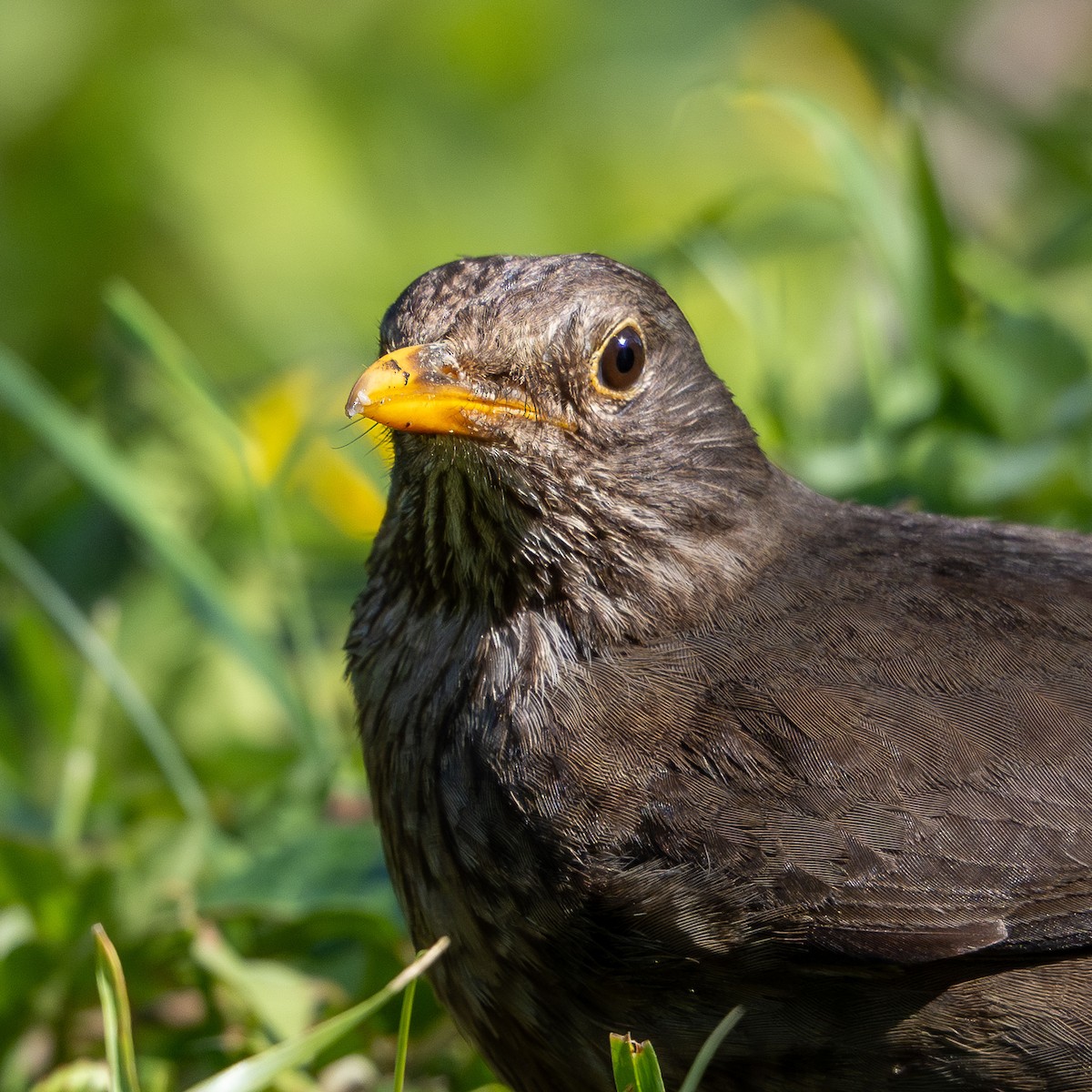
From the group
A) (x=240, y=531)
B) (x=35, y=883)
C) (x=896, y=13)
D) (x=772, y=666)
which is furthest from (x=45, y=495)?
(x=896, y=13)

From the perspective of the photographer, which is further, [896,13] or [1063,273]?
[896,13]

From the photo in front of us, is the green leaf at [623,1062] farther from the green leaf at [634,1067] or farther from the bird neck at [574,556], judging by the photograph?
the bird neck at [574,556]

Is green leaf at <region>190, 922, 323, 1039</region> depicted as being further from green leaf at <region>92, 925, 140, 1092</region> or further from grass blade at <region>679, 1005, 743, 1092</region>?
grass blade at <region>679, 1005, 743, 1092</region>

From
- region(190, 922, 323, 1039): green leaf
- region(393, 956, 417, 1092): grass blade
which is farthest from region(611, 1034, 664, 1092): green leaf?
region(190, 922, 323, 1039): green leaf

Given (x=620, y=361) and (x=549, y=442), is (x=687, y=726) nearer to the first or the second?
(x=549, y=442)

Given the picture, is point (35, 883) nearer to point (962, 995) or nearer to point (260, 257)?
point (962, 995)

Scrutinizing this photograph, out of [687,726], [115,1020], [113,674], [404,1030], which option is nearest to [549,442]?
[687,726]
